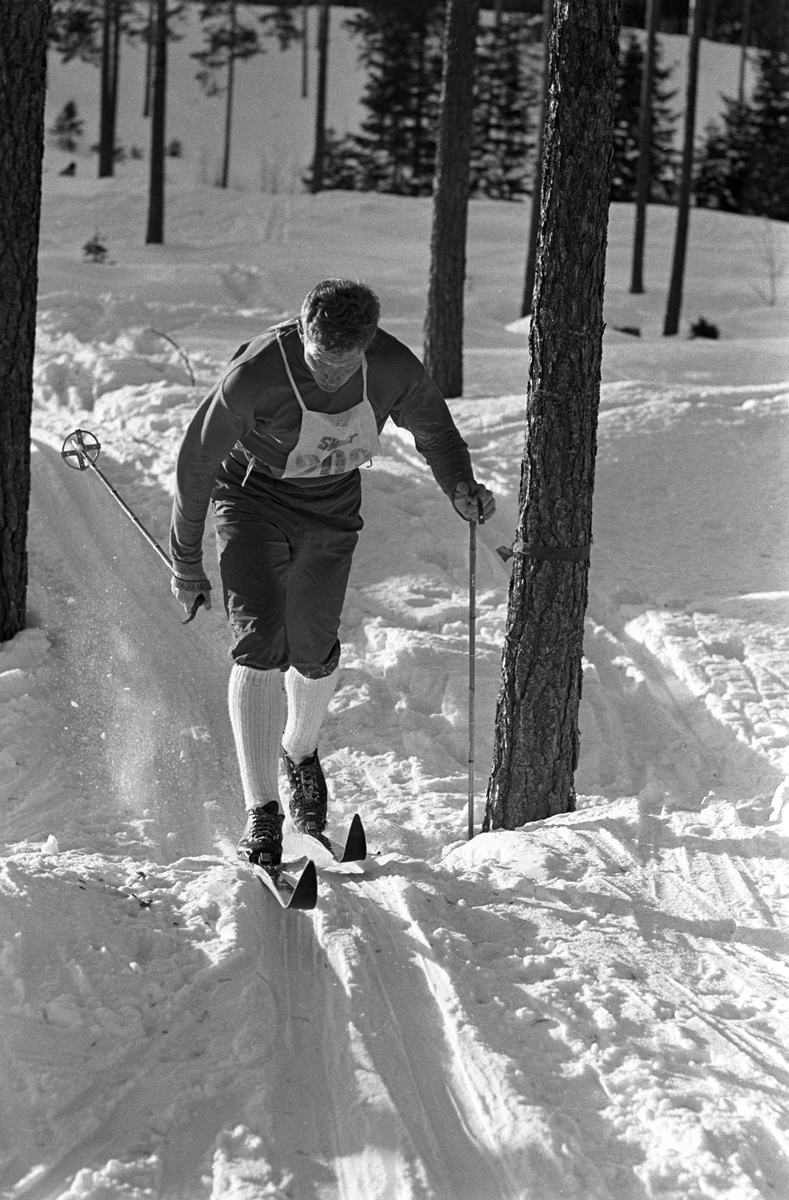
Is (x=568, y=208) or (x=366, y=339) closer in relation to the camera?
(x=366, y=339)

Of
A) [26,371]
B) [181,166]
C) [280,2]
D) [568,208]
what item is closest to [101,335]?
Result: [26,371]

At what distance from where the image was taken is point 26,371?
672 centimetres

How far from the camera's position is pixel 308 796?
5.09 metres

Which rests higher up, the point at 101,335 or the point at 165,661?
the point at 101,335

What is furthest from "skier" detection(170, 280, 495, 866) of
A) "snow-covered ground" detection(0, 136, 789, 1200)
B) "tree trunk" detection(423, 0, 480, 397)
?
"tree trunk" detection(423, 0, 480, 397)

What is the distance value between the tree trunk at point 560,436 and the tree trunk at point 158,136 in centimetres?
2092

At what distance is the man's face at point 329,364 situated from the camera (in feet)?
13.2

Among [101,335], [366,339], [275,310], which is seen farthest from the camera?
[275,310]

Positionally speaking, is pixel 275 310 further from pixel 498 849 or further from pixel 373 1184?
pixel 373 1184

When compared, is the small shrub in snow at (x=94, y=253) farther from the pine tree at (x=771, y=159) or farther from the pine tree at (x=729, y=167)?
the pine tree at (x=729, y=167)

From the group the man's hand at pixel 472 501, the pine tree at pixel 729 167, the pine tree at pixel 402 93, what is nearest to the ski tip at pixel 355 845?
the man's hand at pixel 472 501

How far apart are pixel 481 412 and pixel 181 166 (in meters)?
35.1

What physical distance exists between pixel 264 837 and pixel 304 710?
0.71 meters

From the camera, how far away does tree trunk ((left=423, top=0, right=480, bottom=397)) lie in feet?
39.1
